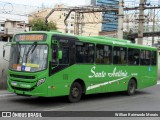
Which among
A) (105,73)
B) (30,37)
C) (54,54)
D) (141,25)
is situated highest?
(30,37)

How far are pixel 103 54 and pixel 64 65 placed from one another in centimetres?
282

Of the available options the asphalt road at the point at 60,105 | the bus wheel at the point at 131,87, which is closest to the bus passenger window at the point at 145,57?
the bus wheel at the point at 131,87

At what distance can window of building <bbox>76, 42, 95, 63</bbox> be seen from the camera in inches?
524

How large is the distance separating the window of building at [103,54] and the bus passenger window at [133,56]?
1.88 meters

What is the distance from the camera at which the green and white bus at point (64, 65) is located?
11.9m

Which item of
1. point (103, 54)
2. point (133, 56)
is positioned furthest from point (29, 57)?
point (133, 56)

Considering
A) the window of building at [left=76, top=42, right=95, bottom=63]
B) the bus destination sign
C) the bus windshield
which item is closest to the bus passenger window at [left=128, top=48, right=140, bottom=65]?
the window of building at [left=76, top=42, right=95, bottom=63]

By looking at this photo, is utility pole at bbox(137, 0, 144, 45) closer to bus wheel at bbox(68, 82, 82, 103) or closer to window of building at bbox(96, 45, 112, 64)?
window of building at bbox(96, 45, 112, 64)

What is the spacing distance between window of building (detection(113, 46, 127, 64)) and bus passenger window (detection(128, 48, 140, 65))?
0.45 meters

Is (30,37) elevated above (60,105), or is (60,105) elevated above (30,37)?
(30,37)

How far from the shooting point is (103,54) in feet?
48.7

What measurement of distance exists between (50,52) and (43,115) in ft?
8.47

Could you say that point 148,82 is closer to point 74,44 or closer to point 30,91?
point 74,44

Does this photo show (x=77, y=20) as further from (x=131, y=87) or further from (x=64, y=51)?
(x=64, y=51)
